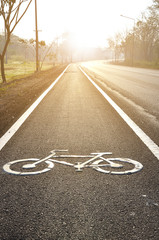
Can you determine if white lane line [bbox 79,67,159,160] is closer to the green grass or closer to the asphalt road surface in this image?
the asphalt road surface

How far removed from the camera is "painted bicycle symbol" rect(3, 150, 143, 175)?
11.0 ft

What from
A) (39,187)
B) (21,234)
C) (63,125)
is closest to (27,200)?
(39,187)

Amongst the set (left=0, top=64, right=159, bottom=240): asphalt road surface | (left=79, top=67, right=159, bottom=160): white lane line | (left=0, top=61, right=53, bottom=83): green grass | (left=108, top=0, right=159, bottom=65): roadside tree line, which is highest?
(left=108, top=0, right=159, bottom=65): roadside tree line

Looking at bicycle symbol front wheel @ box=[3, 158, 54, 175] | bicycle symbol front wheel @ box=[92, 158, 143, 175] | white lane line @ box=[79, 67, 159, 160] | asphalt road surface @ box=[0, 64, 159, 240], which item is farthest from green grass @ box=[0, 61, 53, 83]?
bicycle symbol front wheel @ box=[92, 158, 143, 175]

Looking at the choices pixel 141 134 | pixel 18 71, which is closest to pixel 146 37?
pixel 18 71

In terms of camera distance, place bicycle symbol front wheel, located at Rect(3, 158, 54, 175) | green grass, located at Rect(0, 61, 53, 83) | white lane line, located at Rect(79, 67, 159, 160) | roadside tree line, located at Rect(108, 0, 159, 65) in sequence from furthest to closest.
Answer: roadside tree line, located at Rect(108, 0, 159, 65), green grass, located at Rect(0, 61, 53, 83), white lane line, located at Rect(79, 67, 159, 160), bicycle symbol front wheel, located at Rect(3, 158, 54, 175)

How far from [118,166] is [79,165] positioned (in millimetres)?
512

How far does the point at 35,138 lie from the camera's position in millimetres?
4859

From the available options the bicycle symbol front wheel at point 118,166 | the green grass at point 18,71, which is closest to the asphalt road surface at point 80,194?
the bicycle symbol front wheel at point 118,166

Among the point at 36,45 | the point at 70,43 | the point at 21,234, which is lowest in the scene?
the point at 21,234

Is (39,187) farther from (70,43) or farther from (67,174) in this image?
(70,43)

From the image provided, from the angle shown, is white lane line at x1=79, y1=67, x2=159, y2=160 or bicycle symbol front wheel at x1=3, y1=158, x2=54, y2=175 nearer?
bicycle symbol front wheel at x1=3, y1=158, x2=54, y2=175

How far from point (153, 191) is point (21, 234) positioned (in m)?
1.42

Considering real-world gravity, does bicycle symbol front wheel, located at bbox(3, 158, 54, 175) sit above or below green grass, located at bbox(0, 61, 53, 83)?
below
